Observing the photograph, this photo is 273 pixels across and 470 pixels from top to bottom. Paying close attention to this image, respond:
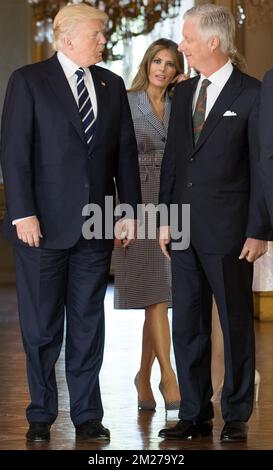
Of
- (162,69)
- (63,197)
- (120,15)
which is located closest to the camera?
(63,197)

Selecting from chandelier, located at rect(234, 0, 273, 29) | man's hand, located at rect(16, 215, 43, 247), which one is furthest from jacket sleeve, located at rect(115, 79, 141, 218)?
chandelier, located at rect(234, 0, 273, 29)

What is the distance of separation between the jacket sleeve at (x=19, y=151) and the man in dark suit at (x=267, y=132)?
95 cm

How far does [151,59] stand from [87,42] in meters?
0.89

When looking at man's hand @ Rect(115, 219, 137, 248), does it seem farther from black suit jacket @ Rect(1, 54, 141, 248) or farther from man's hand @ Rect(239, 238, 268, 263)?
man's hand @ Rect(239, 238, 268, 263)

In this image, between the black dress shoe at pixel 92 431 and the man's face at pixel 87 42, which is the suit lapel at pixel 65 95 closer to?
the man's face at pixel 87 42

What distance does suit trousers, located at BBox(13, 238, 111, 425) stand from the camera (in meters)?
4.67

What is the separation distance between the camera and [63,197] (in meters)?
4.64

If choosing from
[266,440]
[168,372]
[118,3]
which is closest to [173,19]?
[118,3]

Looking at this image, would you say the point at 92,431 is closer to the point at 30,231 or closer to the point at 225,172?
the point at 30,231

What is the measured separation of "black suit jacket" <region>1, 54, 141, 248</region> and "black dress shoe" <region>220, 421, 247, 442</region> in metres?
0.94

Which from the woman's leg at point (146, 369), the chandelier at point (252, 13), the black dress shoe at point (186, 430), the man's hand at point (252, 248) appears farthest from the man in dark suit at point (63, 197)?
the chandelier at point (252, 13)

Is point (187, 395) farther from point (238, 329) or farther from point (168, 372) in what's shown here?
point (168, 372)

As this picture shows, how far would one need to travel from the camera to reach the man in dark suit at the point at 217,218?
4.63 meters

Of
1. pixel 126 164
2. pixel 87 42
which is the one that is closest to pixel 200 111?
pixel 126 164
